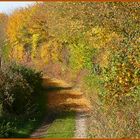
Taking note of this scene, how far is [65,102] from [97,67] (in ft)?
20.9

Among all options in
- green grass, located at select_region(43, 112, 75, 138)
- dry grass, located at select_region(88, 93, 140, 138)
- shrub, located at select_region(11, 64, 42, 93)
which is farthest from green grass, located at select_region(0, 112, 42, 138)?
dry grass, located at select_region(88, 93, 140, 138)

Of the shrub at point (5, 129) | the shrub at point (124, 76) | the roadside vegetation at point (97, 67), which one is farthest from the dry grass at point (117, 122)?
the shrub at point (5, 129)

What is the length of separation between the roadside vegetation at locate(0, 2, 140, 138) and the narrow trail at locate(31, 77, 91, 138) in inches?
23.5

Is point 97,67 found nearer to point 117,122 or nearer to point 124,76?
point 124,76

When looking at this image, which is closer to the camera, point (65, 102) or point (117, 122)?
point (117, 122)

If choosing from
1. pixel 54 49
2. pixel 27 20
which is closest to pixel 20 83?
pixel 54 49

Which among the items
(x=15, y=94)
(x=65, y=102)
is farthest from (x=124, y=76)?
(x=65, y=102)

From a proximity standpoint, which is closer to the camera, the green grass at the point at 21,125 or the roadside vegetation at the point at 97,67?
the roadside vegetation at the point at 97,67

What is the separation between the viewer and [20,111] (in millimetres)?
23688

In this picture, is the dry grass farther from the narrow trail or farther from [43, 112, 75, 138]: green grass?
[43, 112, 75, 138]: green grass

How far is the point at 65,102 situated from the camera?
30.2 meters

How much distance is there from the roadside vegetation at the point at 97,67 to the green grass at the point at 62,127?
0.19m

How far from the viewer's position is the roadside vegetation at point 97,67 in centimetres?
1445

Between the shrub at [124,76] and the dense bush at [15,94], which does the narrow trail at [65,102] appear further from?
the shrub at [124,76]
